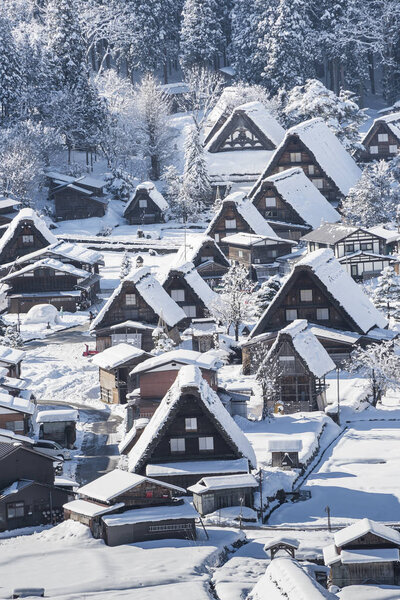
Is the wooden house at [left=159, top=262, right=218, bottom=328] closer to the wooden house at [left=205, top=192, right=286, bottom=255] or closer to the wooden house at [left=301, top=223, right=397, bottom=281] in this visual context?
the wooden house at [left=301, top=223, right=397, bottom=281]

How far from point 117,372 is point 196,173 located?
36.0 metres

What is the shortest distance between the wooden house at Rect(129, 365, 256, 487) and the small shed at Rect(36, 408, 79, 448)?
20.0ft

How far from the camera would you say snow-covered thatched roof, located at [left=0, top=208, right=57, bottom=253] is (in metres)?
82.2

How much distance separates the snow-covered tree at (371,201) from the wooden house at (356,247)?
5044 millimetres

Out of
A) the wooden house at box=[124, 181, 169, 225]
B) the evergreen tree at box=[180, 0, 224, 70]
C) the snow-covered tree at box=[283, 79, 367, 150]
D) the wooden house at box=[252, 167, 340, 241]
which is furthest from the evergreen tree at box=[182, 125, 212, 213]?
the evergreen tree at box=[180, 0, 224, 70]

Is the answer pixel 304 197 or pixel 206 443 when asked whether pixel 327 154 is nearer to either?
pixel 304 197

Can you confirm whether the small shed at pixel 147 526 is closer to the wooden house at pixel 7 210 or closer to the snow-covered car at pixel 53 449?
the snow-covered car at pixel 53 449

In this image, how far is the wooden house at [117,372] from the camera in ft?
197

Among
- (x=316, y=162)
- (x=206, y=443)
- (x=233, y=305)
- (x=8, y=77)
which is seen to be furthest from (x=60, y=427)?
(x=8, y=77)

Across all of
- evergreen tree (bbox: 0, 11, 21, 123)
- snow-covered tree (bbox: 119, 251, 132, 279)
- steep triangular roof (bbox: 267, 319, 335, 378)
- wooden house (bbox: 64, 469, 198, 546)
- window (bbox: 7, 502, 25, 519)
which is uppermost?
evergreen tree (bbox: 0, 11, 21, 123)

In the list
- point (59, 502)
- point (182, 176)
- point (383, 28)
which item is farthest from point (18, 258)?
point (383, 28)

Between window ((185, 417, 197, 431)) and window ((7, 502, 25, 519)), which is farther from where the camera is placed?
window ((185, 417, 197, 431))

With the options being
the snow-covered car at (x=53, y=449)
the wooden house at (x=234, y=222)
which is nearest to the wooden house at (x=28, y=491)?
the snow-covered car at (x=53, y=449)

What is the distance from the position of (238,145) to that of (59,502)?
56400mm
